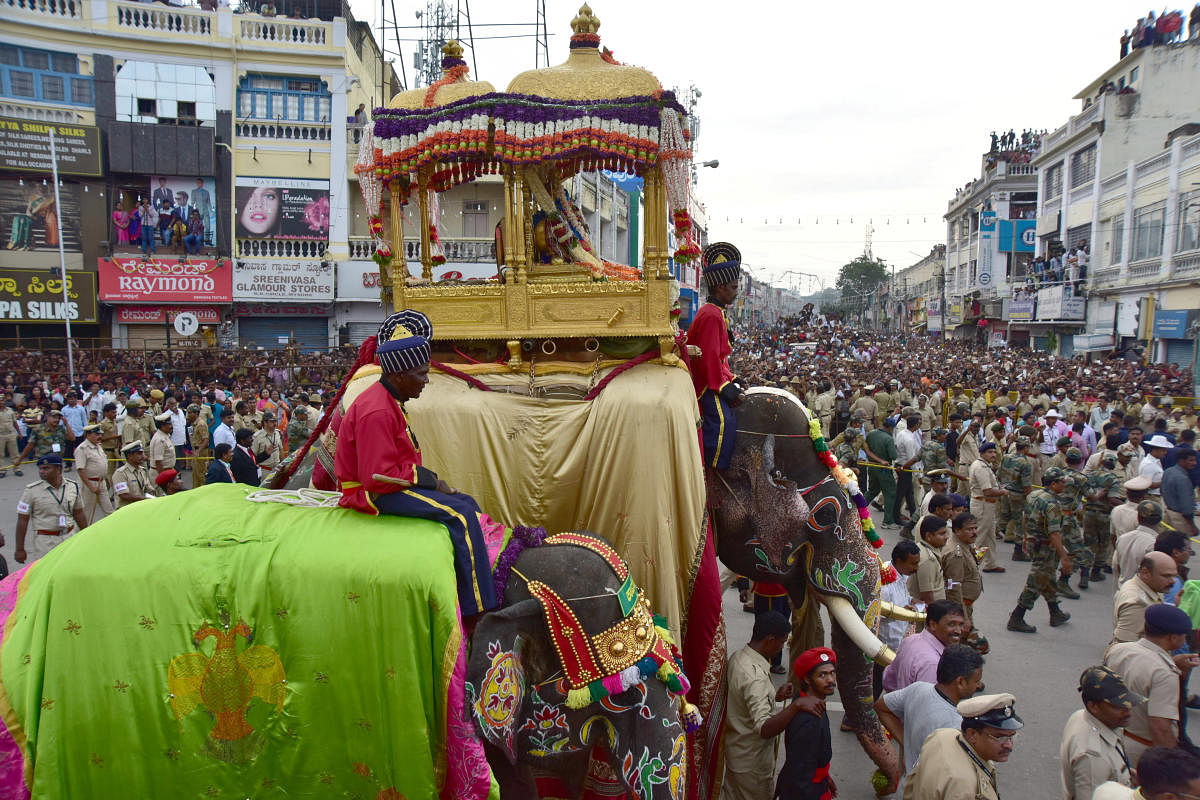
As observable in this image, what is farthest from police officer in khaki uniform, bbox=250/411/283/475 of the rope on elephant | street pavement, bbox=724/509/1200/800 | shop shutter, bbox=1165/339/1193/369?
shop shutter, bbox=1165/339/1193/369

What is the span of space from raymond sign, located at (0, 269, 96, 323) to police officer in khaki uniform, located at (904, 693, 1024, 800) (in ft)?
81.4

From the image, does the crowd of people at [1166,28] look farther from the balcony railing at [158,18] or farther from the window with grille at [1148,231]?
the balcony railing at [158,18]

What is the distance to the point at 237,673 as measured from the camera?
3.10 meters

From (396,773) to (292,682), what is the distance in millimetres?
546

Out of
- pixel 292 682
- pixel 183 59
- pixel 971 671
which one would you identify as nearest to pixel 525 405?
pixel 292 682

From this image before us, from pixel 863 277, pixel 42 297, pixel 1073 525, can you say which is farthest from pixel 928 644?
pixel 863 277

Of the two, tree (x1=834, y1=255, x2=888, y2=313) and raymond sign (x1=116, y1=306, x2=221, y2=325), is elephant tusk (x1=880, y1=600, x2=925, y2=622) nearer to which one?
raymond sign (x1=116, y1=306, x2=221, y2=325)

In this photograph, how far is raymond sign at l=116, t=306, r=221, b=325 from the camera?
2348 centimetres

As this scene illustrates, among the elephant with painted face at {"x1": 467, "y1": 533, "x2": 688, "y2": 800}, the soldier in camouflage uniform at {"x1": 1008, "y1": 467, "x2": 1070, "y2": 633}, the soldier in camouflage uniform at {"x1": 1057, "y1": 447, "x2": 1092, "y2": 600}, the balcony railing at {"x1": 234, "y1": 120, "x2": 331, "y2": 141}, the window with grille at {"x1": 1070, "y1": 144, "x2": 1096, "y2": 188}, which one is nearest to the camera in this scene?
the elephant with painted face at {"x1": 467, "y1": 533, "x2": 688, "y2": 800}

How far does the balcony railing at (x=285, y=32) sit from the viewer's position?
23.5 metres

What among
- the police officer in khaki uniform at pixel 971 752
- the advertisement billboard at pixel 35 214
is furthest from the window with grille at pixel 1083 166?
the advertisement billboard at pixel 35 214

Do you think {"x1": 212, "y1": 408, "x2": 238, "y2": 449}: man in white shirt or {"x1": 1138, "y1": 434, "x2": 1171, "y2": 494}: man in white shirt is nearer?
{"x1": 1138, "y1": 434, "x2": 1171, "y2": 494}: man in white shirt

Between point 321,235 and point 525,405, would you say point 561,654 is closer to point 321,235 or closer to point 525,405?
point 525,405

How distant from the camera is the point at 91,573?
3.09m
